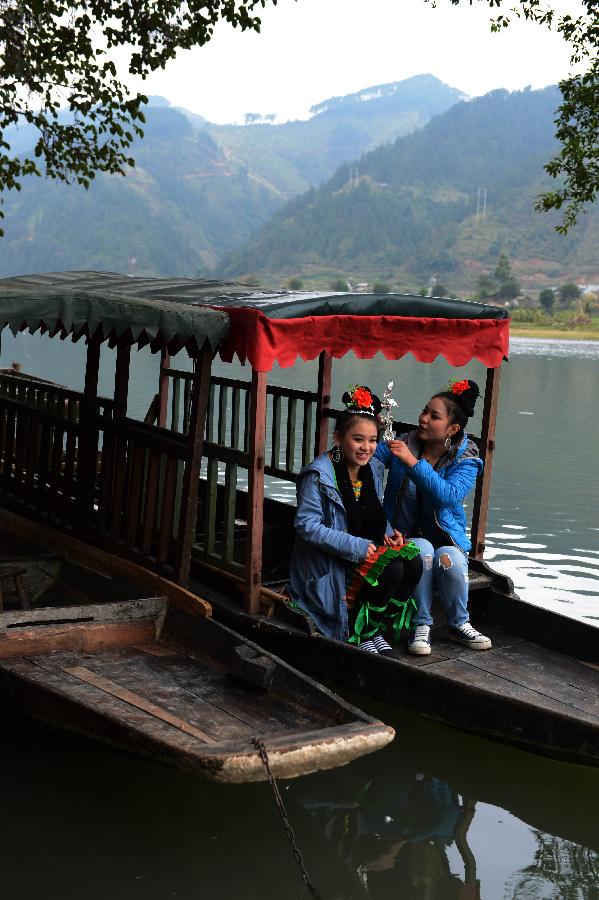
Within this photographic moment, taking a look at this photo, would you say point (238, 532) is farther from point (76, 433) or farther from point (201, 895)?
point (201, 895)

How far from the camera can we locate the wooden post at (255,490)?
20.2 ft

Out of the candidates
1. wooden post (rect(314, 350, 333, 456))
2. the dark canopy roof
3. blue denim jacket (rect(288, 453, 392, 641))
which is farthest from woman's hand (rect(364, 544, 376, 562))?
wooden post (rect(314, 350, 333, 456))

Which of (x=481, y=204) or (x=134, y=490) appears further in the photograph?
(x=481, y=204)

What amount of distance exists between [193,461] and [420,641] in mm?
1697

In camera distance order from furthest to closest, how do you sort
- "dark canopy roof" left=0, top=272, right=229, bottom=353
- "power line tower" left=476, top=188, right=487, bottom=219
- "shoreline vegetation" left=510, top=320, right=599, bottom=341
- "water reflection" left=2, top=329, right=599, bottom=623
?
"power line tower" left=476, top=188, right=487, bottom=219, "shoreline vegetation" left=510, top=320, right=599, bottom=341, "water reflection" left=2, top=329, right=599, bottom=623, "dark canopy roof" left=0, top=272, right=229, bottom=353

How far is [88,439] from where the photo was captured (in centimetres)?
727

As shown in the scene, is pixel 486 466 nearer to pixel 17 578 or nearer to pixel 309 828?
pixel 309 828

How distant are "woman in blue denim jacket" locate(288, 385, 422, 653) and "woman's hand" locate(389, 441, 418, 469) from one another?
15cm

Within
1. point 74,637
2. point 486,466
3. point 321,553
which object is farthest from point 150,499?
point 486,466

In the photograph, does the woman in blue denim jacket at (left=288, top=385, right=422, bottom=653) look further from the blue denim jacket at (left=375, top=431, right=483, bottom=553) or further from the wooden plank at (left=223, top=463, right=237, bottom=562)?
the wooden plank at (left=223, top=463, right=237, bottom=562)

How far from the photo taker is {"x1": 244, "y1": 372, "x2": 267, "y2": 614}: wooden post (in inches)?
242

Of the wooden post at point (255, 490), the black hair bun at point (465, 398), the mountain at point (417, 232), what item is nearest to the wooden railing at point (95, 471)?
the wooden post at point (255, 490)

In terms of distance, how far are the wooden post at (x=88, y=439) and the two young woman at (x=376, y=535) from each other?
5.39ft

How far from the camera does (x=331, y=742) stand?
15.1 ft
